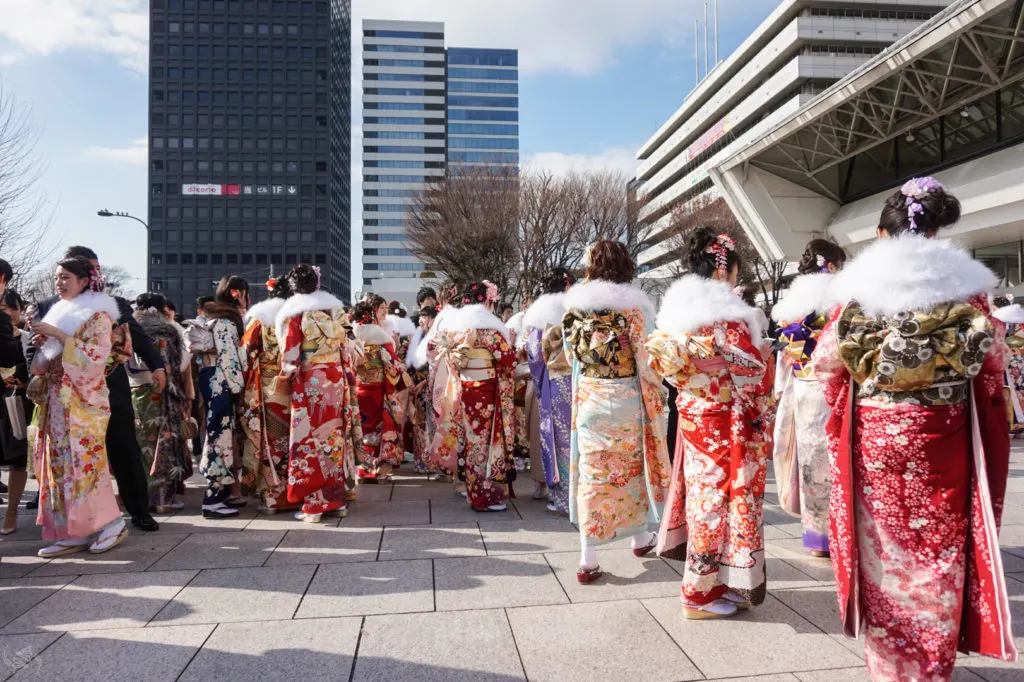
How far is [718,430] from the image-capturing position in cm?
297

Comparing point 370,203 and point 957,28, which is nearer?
point 957,28

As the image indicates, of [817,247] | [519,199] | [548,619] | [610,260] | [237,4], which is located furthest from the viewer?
[237,4]

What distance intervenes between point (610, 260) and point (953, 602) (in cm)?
221

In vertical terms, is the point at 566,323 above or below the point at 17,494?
above

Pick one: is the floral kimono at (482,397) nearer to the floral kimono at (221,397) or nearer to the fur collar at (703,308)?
the floral kimono at (221,397)

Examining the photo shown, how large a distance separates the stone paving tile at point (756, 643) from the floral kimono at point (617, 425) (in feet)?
1.79

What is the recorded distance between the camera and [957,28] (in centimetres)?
990

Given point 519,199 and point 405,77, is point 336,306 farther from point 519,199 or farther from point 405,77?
point 405,77

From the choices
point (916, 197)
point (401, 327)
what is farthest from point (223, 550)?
point (916, 197)

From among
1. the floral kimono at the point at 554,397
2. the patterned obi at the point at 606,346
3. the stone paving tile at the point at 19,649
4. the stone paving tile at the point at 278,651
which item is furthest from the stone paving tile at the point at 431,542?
the stone paving tile at the point at 19,649

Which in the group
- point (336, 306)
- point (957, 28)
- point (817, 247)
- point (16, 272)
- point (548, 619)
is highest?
point (957, 28)

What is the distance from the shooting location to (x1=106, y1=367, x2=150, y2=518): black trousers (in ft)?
14.1

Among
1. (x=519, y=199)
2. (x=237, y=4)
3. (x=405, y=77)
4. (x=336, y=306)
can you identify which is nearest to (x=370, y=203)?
(x=405, y=77)

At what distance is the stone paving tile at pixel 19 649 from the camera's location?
2.51 meters
